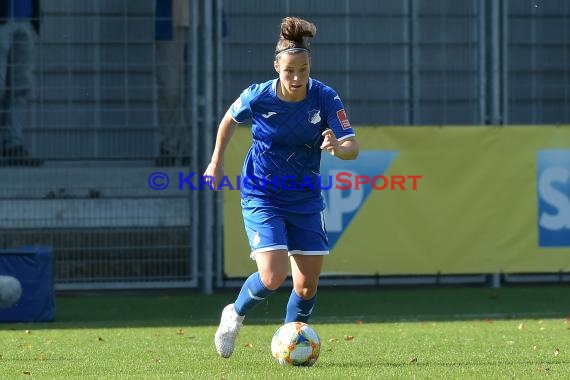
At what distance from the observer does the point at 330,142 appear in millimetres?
6891

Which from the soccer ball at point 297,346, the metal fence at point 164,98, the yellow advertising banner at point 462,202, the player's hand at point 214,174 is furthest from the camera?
the metal fence at point 164,98

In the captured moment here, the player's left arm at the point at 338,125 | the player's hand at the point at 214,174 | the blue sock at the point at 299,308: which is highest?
the player's left arm at the point at 338,125

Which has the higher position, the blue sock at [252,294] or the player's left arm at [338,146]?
the player's left arm at [338,146]

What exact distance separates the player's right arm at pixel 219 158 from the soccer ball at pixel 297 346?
0.96 metres

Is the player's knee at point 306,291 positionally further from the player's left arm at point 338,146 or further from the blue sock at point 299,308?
the player's left arm at point 338,146

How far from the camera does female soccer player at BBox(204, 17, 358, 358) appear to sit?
7.37 metres

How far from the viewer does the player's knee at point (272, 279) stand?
7.36 metres

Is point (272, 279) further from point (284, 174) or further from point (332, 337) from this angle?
point (332, 337)

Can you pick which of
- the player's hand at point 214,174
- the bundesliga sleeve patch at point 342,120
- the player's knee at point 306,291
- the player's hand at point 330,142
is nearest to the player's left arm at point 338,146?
the player's hand at point 330,142

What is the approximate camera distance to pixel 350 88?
1486 centimetres

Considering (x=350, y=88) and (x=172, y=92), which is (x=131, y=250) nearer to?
(x=172, y=92)

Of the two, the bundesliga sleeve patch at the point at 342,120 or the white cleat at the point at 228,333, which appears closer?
the bundesliga sleeve patch at the point at 342,120

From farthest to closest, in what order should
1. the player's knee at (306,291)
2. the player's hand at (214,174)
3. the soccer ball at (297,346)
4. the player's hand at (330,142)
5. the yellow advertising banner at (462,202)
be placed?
1. the yellow advertising banner at (462,202)
2. the player's knee at (306,291)
3. the player's hand at (214,174)
4. the soccer ball at (297,346)
5. the player's hand at (330,142)

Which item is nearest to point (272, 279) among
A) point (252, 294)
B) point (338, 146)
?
point (252, 294)
